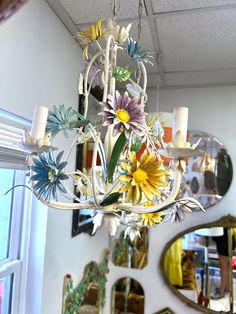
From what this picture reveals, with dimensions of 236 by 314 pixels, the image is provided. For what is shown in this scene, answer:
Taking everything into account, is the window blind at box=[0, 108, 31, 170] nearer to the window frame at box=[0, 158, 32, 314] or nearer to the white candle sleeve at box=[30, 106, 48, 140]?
the window frame at box=[0, 158, 32, 314]

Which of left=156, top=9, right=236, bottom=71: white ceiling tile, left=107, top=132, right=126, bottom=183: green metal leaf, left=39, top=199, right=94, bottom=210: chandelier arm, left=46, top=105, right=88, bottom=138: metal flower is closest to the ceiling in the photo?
left=156, top=9, right=236, bottom=71: white ceiling tile

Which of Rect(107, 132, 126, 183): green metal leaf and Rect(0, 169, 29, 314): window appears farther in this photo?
Rect(0, 169, 29, 314): window

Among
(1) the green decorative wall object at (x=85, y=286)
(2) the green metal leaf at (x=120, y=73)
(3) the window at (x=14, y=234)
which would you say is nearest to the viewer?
(2) the green metal leaf at (x=120, y=73)

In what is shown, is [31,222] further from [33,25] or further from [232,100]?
[232,100]

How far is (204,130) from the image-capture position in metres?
2.19

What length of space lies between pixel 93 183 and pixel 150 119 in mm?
359

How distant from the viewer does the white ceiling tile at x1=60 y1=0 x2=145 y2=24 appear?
119cm

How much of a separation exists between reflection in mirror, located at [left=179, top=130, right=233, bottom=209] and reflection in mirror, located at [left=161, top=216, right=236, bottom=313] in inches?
8.8

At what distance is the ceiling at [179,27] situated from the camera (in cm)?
120

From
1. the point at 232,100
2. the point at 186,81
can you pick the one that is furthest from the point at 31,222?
the point at 232,100

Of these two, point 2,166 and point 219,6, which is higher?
point 219,6

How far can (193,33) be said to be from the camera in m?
1.41

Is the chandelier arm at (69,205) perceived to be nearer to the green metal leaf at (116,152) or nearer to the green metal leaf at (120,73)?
the green metal leaf at (116,152)

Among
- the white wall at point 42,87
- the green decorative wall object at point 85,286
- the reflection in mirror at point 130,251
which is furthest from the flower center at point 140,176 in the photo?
the reflection in mirror at point 130,251
